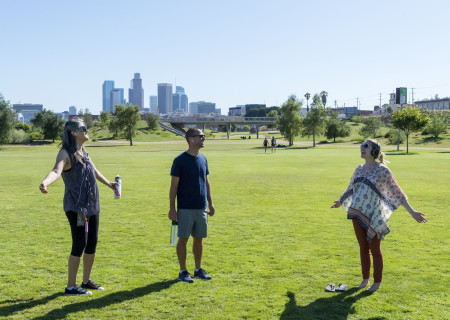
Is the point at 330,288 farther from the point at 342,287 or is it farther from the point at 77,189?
the point at 77,189

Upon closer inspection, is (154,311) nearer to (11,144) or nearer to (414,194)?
(414,194)

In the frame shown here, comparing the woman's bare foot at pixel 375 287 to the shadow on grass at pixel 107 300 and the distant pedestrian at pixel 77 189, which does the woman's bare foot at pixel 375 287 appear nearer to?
the shadow on grass at pixel 107 300

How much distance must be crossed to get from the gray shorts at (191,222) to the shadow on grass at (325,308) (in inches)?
64.5

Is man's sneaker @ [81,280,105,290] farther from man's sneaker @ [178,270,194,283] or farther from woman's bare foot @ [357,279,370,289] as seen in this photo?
woman's bare foot @ [357,279,370,289]

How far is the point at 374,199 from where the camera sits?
624 cm

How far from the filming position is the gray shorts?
6.54 meters

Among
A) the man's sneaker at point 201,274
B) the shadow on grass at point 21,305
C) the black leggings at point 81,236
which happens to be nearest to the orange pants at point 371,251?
the man's sneaker at point 201,274

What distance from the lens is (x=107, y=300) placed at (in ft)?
19.6

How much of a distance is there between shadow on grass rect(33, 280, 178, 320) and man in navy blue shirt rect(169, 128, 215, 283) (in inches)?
17.6

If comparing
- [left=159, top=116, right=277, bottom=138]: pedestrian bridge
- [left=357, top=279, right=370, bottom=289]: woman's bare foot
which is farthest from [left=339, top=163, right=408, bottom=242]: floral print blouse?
[left=159, top=116, right=277, bottom=138]: pedestrian bridge

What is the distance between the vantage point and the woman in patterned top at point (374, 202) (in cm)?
618

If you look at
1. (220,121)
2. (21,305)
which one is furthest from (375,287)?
(220,121)

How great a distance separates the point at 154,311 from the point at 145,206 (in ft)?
26.5

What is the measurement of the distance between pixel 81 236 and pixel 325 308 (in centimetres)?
350
